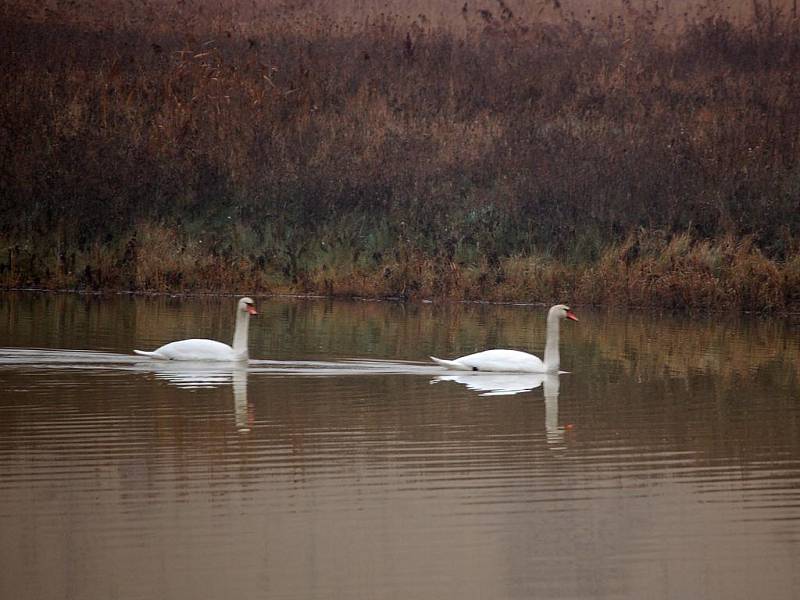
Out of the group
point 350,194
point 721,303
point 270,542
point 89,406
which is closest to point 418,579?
point 270,542

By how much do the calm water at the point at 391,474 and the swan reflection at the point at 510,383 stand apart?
6 centimetres

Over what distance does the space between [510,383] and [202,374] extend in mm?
2949

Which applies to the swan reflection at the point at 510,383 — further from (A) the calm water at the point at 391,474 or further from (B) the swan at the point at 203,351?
(B) the swan at the point at 203,351

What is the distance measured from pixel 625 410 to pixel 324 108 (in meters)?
17.8

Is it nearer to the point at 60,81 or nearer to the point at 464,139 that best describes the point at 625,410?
the point at 464,139

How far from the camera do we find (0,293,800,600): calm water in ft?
22.8

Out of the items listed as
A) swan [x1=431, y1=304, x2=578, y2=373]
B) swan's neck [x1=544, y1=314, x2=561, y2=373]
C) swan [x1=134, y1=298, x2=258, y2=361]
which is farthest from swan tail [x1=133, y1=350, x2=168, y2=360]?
swan's neck [x1=544, y1=314, x2=561, y2=373]

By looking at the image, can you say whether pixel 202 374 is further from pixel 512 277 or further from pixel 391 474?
pixel 512 277

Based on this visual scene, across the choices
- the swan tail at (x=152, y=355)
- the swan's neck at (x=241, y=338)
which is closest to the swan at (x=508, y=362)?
the swan's neck at (x=241, y=338)

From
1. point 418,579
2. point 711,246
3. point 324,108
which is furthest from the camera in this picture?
point 324,108

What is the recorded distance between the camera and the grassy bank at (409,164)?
957 inches

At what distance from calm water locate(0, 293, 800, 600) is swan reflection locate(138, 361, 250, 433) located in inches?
2.0

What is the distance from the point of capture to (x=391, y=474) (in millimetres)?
9305

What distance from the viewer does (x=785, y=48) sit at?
30984 millimetres
